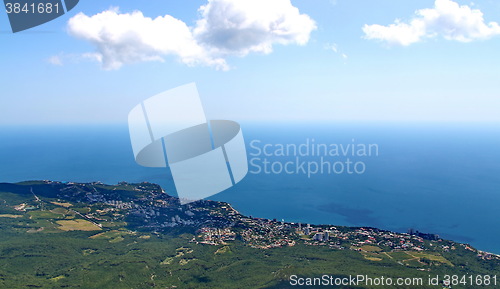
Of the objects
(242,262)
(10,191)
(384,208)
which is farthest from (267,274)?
(10,191)

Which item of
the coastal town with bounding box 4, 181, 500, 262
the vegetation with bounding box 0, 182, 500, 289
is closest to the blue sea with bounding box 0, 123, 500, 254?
the coastal town with bounding box 4, 181, 500, 262

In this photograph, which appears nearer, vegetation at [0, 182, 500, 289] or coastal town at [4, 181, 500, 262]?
vegetation at [0, 182, 500, 289]

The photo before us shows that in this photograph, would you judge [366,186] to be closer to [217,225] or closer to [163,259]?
[217,225]

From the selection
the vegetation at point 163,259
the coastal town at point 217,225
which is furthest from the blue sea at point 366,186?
the vegetation at point 163,259

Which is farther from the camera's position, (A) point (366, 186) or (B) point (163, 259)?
(A) point (366, 186)

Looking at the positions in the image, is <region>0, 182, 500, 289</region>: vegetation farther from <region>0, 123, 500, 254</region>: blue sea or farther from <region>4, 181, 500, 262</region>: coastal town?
<region>0, 123, 500, 254</region>: blue sea

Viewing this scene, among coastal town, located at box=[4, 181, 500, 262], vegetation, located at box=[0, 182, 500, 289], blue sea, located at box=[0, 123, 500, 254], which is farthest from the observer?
blue sea, located at box=[0, 123, 500, 254]

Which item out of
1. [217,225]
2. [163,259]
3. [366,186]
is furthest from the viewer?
[366,186]

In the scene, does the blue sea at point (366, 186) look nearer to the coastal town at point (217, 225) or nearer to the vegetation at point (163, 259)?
the coastal town at point (217, 225)

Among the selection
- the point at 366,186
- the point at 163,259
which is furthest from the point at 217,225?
the point at 366,186

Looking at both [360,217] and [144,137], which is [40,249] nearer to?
[144,137]

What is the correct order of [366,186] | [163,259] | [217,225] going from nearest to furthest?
[163,259], [217,225], [366,186]
